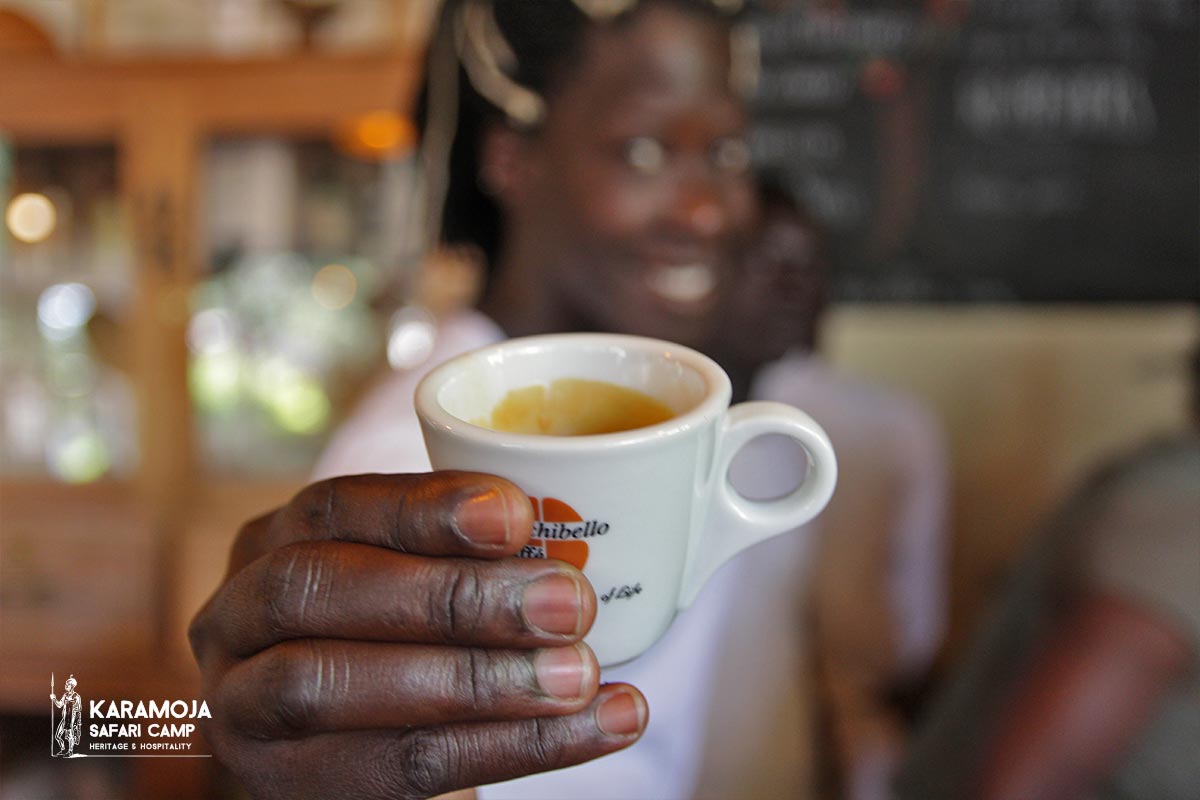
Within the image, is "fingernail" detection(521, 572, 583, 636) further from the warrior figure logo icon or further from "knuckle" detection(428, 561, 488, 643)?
the warrior figure logo icon

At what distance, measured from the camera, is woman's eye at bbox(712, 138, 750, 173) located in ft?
1.37

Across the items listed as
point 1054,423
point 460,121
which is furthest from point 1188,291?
point 460,121

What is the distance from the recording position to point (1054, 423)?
1.51 metres

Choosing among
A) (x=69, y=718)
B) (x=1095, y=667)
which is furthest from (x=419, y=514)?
(x=1095, y=667)

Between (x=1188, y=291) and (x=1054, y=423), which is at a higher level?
(x=1188, y=291)

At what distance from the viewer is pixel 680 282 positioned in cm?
40

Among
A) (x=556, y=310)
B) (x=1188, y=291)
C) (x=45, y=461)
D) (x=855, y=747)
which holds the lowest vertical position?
(x=45, y=461)

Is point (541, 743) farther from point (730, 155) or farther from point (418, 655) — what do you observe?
point (730, 155)

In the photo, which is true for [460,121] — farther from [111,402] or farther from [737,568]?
[111,402]

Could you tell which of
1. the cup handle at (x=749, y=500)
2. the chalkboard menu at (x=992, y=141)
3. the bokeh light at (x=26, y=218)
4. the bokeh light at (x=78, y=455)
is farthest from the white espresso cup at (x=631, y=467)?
the bokeh light at (x=78, y=455)

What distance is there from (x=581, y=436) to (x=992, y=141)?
154 centimetres

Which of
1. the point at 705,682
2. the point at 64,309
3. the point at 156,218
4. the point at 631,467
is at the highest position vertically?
the point at 631,467

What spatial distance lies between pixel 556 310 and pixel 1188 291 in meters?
1.51

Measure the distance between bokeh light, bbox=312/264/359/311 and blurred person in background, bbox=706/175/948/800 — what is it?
1301 millimetres
